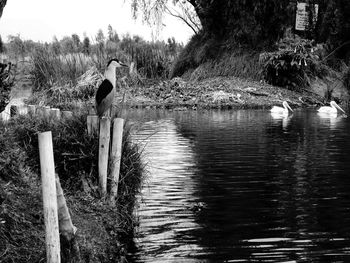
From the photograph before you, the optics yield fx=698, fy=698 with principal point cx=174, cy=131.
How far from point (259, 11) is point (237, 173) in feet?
83.0

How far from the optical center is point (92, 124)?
10.6 meters

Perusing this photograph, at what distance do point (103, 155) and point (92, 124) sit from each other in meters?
0.73

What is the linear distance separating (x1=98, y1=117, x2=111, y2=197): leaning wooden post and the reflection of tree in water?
156 cm

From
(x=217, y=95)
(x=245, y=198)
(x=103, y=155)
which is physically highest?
(x=103, y=155)

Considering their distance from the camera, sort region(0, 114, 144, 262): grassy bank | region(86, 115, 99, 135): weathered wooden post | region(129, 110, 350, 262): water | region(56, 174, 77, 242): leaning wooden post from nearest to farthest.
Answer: region(56, 174, 77, 242): leaning wooden post → region(0, 114, 144, 262): grassy bank → region(129, 110, 350, 262): water → region(86, 115, 99, 135): weathered wooden post

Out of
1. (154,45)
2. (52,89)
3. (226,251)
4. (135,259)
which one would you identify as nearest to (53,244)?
(135,259)

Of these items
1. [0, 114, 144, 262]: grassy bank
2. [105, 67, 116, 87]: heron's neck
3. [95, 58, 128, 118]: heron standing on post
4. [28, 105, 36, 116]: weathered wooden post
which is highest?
[105, 67, 116, 87]: heron's neck

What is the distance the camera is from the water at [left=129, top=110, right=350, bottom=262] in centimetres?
918

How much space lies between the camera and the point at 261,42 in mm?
39500

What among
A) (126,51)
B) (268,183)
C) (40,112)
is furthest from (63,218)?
(126,51)

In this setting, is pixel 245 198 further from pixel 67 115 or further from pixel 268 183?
pixel 67 115

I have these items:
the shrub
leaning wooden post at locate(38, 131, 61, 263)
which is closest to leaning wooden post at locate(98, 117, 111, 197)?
leaning wooden post at locate(38, 131, 61, 263)

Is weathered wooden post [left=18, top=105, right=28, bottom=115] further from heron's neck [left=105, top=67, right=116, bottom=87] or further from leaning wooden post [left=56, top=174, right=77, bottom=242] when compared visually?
leaning wooden post [left=56, top=174, right=77, bottom=242]

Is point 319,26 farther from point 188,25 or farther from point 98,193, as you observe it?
point 98,193
